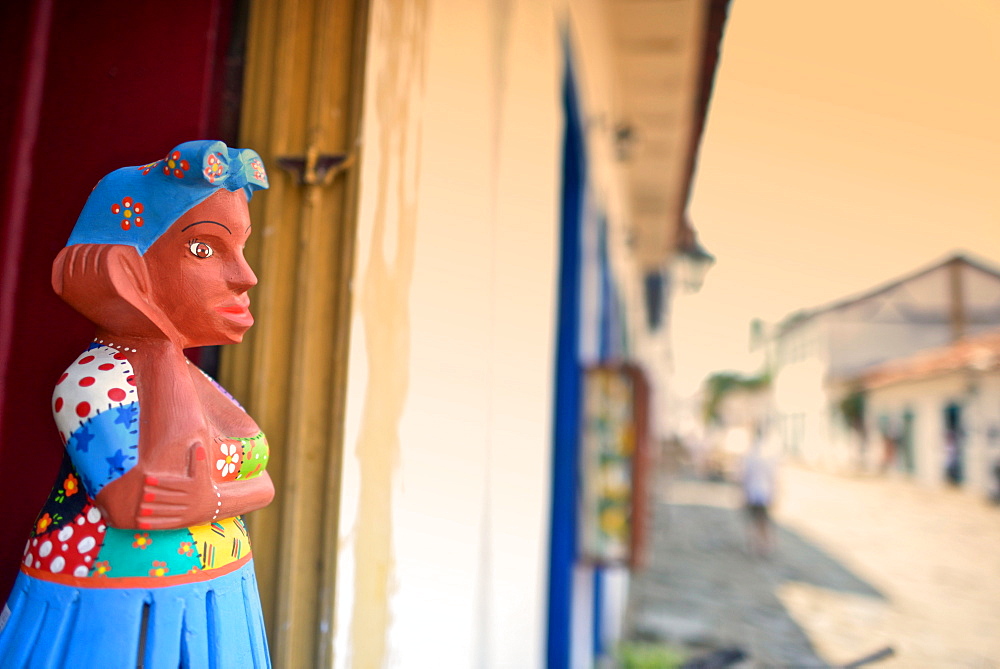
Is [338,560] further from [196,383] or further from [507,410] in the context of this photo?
[507,410]

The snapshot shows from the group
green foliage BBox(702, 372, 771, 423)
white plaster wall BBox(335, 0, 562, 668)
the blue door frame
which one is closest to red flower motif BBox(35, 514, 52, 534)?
white plaster wall BBox(335, 0, 562, 668)

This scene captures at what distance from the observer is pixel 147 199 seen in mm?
954

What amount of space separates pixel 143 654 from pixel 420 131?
1171 millimetres

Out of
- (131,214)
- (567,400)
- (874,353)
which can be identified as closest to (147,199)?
(131,214)

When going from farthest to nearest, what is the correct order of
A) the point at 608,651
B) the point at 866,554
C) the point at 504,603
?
1. the point at 866,554
2. the point at 608,651
3. the point at 504,603

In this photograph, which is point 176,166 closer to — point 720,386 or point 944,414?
point 944,414

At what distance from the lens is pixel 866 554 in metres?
9.59

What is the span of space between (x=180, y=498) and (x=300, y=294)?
20.9 inches

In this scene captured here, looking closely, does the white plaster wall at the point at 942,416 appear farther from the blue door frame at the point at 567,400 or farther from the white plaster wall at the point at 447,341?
the white plaster wall at the point at 447,341

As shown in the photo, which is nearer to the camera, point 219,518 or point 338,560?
point 219,518

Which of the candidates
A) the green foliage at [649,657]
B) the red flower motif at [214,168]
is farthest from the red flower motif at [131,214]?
the green foliage at [649,657]

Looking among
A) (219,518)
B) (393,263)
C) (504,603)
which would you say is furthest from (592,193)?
(219,518)

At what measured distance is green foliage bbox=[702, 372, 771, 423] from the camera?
140 ft

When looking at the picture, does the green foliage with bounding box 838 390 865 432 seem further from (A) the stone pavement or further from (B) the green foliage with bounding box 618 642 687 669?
(B) the green foliage with bounding box 618 642 687 669
